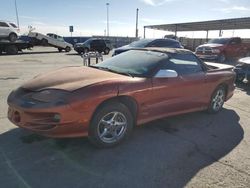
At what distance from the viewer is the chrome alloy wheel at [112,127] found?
3929mm

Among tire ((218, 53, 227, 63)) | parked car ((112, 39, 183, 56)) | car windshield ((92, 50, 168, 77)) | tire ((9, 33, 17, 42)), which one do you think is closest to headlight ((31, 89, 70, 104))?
car windshield ((92, 50, 168, 77))

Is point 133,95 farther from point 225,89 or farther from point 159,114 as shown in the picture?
point 225,89

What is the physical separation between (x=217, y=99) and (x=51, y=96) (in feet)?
13.1

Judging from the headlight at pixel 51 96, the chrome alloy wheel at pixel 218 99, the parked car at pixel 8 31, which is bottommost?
the chrome alloy wheel at pixel 218 99

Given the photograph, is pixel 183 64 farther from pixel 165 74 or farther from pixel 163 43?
pixel 163 43

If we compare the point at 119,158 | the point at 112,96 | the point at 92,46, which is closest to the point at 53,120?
the point at 112,96

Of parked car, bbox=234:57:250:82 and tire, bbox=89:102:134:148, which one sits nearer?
tire, bbox=89:102:134:148

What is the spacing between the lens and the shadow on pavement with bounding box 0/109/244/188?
10.2 ft

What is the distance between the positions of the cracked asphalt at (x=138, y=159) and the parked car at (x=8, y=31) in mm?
20221

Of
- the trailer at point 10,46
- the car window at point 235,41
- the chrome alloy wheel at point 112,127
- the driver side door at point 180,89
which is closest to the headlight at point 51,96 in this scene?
the chrome alloy wheel at point 112,127

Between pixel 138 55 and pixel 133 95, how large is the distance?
1.31m

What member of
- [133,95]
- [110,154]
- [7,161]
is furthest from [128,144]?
[7,161]

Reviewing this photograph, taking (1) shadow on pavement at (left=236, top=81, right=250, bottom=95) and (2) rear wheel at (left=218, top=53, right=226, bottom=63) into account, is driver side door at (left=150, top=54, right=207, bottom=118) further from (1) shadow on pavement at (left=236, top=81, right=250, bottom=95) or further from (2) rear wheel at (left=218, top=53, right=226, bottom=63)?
(2) rear wheel at (left=218, top=53, right=226, bottom=63)

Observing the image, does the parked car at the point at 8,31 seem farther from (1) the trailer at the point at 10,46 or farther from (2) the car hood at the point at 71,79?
(2) the car hood at the point at 71,79
